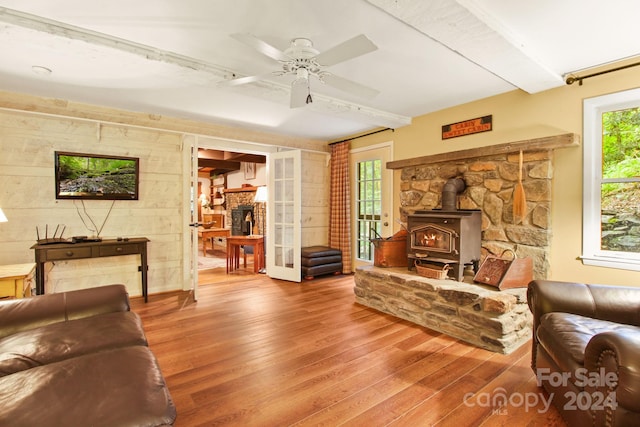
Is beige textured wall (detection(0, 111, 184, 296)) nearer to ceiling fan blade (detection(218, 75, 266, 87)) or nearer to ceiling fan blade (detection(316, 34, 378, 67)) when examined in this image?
ceiling fan blade (detection(218, 75, 266, 87))

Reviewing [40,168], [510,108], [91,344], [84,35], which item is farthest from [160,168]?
[510,108]

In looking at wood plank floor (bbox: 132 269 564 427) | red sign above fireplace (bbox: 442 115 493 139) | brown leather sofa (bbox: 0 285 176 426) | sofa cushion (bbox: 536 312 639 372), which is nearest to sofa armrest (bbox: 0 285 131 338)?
brown leather sofa (bbox: 0 285 176 426)

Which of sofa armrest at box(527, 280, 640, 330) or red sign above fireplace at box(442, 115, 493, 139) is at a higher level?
red sign above fireplace at box(442, 115, 493, 139)

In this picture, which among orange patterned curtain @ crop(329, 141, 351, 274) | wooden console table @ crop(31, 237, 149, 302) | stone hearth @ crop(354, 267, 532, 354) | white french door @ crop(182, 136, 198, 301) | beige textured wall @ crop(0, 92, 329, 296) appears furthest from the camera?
orange patterned curtain @ crop(329, 141, 351, 274)

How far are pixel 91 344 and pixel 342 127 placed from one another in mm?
4013

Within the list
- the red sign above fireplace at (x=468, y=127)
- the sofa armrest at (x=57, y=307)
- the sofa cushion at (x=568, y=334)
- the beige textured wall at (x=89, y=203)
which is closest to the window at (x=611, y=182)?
the red sign above fireplace at (x=468, y=127)

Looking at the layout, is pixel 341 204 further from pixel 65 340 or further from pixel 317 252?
pixel 65 340

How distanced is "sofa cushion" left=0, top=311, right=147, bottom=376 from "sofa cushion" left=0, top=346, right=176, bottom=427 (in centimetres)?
16

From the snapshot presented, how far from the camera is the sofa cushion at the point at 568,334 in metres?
1.50

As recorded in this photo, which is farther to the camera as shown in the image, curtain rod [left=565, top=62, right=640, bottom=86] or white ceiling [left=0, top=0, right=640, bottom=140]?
curtain rod [left=565, top=62, right=640, bottom=86]

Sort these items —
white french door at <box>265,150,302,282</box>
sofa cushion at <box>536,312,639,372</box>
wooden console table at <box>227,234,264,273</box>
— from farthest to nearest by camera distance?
wooden console table at <box>227,234,264,273</box>, white french door at <box>265,150,302,282</box>, sofa cushion at <box>536,312,639,372</box>

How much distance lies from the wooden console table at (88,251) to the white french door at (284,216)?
73.2 inches

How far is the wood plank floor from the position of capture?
1682 millimetres

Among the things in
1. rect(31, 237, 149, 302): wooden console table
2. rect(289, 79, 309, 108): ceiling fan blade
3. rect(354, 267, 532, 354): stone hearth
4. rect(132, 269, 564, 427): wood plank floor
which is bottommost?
rect(132, 269, 564, 427): wood plank floor
